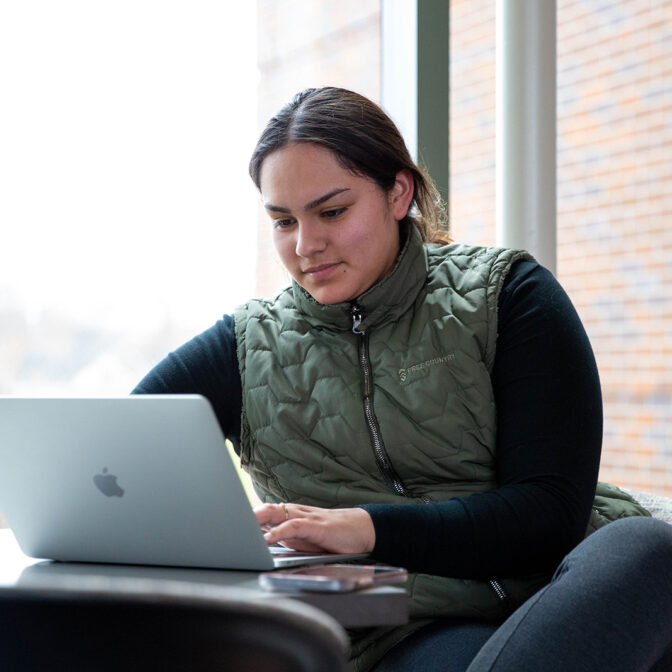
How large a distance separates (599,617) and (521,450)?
1.34 ft

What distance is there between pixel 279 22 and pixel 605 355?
2781mm

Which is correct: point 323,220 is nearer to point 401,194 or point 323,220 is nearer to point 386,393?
point 401,194

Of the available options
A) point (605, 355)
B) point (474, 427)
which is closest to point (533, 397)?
point (474, 427)

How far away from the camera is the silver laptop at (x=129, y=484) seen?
96 centimetres

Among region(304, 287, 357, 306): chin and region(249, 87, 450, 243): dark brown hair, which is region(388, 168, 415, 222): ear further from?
region(304, 287, 357, 306): chin

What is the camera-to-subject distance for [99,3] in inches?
82.4

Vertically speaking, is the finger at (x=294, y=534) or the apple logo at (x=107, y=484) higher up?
the apple logo at (x=107, y=484)

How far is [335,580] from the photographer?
0.82m

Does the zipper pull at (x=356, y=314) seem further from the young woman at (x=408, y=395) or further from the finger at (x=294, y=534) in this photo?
the finger at (x=294, y=534)

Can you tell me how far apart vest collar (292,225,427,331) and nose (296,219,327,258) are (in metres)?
0.10

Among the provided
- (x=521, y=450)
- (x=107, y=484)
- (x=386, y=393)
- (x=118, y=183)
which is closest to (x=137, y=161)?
(x=118, y=183)

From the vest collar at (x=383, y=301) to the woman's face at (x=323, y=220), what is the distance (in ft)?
0.07

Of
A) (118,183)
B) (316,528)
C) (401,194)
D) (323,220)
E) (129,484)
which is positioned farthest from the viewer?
(118,183)

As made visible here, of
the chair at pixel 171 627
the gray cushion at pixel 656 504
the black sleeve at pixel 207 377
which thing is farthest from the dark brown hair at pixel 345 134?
the chair at pixel 171 627
